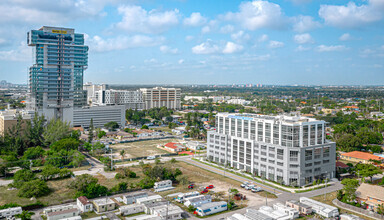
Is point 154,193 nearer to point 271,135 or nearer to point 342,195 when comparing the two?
point 271,135

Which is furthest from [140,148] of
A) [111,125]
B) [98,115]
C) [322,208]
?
[322,208]

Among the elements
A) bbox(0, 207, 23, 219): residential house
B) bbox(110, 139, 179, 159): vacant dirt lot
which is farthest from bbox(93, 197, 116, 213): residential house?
bbox(110, 139, 179, 159): vacant dirt lot

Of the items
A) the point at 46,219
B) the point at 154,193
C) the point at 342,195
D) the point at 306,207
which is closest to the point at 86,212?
the point at 46,219

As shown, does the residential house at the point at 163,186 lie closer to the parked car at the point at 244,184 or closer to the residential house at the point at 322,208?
the parked car at the point at 244,184

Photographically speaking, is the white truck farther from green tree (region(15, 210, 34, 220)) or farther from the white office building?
the white office building

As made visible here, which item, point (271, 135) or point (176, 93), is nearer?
point (271, 135)

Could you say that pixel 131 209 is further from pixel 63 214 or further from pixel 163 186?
pixel 163 186
